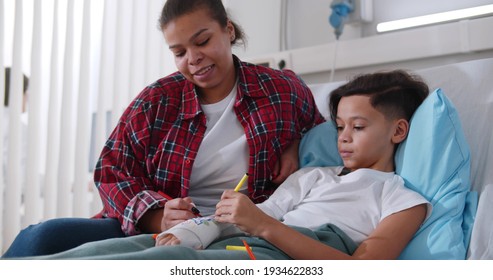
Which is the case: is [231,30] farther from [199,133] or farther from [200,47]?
[199,133]

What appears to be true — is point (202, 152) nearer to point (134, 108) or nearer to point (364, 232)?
point (134, 108)

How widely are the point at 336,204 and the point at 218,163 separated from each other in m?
0.39

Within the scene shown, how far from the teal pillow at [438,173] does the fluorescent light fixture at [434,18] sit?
2.37 feet

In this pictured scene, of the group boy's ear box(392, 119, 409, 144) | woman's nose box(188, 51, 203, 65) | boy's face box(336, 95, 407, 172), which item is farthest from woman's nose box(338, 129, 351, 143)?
woman's nose box(188, 51, 203, 65)

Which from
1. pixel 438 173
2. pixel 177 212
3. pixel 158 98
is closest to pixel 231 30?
pixel 158 98

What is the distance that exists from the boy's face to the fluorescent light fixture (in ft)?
2.47

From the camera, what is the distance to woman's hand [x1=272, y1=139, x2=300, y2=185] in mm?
1474

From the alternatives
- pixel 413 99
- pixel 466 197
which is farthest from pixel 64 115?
pixel 466 197

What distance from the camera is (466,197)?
122cm

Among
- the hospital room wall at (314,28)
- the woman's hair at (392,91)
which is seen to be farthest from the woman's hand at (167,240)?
the hospital room wall at (314,28)

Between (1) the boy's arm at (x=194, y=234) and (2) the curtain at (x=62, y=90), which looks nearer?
(1) the boy's arm at (x=194, y=234)

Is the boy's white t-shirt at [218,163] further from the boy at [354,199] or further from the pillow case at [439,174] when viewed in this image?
the pillow case at [439,174]

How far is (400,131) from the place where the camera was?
4.36 ft

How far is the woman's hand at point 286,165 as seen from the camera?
4.83ft
